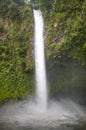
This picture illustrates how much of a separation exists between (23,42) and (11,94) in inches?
131

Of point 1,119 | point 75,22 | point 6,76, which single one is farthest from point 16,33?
point 1,119

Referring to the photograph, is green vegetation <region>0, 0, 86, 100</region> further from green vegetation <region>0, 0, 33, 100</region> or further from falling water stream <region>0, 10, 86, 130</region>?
falling water stream <region>0, 10, 86, 130</region>

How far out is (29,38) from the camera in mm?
18578

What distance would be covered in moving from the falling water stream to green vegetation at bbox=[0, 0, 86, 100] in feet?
1.49

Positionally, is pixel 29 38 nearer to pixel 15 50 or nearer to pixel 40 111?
pixel 15 50

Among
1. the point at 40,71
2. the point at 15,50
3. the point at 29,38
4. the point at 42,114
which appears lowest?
the point at 42,114

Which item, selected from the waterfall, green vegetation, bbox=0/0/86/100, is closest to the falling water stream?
the waterfall

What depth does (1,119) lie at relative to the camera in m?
15.1

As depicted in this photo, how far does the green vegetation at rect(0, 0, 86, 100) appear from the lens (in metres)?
17.1

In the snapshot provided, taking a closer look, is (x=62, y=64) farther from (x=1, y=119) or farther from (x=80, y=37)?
(x=1, y=119)

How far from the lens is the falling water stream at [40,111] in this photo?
45.4 feet

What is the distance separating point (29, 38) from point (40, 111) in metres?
4.67

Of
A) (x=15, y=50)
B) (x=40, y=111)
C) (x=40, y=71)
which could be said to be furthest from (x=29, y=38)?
(x=40, y=111)

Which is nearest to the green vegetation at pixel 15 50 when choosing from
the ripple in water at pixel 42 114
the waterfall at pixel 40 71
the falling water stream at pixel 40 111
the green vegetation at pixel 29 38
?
the green vegetation at pixel 29 38
